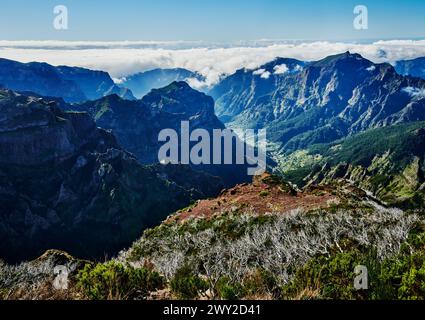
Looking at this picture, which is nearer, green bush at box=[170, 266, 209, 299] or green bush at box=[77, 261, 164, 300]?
green bush at box=[77, 261, 164, 300]

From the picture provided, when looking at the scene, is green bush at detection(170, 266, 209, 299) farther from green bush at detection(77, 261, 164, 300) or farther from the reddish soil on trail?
the reddish soil on trail

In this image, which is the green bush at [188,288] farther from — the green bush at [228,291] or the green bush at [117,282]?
the green bush at [117,282]

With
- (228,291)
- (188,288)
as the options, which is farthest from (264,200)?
(228,291)

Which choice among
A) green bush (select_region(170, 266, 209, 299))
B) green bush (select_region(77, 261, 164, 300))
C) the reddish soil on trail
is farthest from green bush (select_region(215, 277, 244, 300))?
the reddish soil on trail

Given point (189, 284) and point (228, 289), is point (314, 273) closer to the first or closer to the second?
point (228, 289)

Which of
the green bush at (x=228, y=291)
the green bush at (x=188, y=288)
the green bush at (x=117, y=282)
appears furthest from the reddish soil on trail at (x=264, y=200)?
the green bush at (x=188, y=288)
